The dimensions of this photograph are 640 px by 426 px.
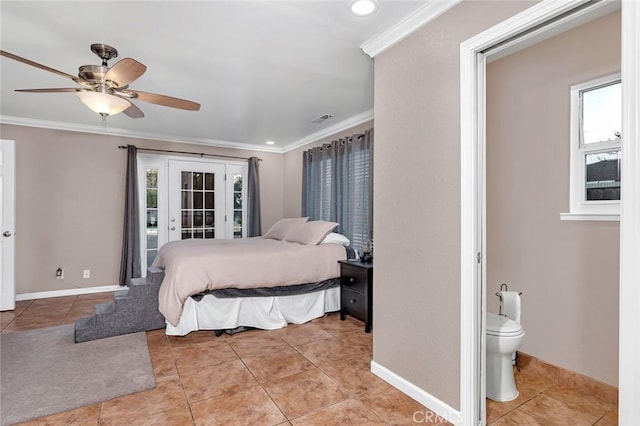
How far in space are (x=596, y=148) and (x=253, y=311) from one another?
3.05m

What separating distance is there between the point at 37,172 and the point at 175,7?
3.91 metres

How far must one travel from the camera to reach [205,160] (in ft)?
18.5

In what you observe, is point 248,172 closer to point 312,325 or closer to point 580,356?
point 312,325

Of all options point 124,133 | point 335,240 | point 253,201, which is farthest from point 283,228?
point 124,133

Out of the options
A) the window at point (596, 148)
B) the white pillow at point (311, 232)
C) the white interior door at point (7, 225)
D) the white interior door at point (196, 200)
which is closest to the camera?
the window at point (596, 148)

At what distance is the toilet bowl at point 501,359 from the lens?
208 centimetres

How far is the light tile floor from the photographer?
1.90 m

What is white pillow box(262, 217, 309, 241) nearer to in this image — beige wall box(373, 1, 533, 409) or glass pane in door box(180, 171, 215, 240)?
glass pane in door box(180, 171, 215, 240)

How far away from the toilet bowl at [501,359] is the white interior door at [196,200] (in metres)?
4.58

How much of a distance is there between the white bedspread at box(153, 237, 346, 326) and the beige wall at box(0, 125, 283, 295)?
1.77 metres

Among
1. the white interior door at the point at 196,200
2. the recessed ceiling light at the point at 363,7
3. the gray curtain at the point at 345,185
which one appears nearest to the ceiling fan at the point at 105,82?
the recessed ceiling light at the point at 363,7

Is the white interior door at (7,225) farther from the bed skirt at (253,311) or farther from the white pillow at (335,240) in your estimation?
the white pillow at (335,240)

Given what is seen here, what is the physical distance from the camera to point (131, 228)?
16.0ft
